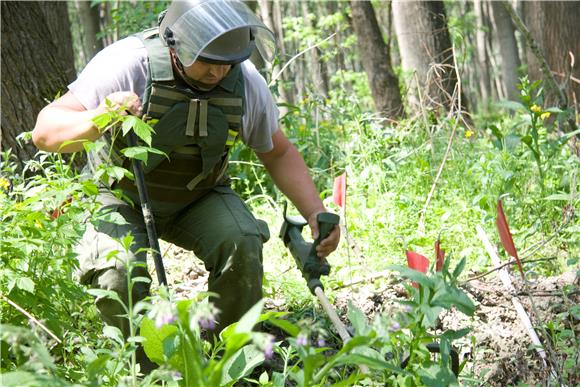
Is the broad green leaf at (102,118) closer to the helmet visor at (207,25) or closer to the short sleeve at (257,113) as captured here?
the helmet visor at (207,25)

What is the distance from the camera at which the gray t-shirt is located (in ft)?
11.0

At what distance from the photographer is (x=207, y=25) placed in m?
3.21

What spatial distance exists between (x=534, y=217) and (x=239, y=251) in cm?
212

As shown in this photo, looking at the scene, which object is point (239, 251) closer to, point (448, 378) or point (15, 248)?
point (15, 248)

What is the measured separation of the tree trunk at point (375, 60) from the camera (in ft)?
32.8

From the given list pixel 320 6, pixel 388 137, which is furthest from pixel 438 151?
pixel 320 6

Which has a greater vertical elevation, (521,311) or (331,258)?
(521,311)

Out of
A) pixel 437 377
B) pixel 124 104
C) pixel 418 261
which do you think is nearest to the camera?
pixel 437 377

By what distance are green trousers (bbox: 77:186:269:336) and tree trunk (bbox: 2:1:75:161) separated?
6.10 ft

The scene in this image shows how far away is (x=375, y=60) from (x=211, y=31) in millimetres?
7554

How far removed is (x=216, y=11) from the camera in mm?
3238

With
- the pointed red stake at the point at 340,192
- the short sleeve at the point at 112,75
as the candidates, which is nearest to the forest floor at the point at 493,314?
the pointed red stake at the point at 340,192

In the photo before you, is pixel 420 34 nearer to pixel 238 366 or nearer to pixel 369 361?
pixel 238 366

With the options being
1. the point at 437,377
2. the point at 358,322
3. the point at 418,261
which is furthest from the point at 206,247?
the point at 437,377
